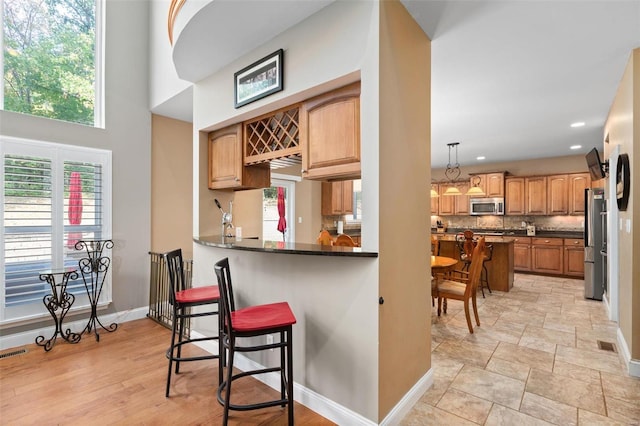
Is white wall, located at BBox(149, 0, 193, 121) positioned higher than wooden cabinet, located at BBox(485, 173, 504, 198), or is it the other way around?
white wall, located at BBox(149, 0, 193, 121)

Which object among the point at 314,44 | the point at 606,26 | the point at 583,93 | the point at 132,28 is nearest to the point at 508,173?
the point at 583,93

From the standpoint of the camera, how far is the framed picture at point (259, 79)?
92.4 inches

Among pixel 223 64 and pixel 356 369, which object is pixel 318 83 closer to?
pixel 223 64

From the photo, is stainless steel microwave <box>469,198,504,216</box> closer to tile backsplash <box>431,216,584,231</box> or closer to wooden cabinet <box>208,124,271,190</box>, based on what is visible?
tile backsplash <box>431,216,584,231</box>

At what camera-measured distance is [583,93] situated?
345cm

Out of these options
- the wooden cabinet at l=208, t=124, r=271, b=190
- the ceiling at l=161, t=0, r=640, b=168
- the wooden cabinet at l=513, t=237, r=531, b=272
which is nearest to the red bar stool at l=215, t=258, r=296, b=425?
the wooden cabinet at l=208, t=124, r=271, b=190

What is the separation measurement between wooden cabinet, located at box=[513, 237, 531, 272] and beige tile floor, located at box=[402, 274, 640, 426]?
2740 millimetres

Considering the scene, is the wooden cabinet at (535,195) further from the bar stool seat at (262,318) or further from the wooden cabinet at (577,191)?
the bar stool seat at (262,318)

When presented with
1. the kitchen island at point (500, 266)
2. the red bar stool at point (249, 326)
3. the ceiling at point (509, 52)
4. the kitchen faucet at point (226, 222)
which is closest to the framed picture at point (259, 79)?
the ceiling at point (509, 52)

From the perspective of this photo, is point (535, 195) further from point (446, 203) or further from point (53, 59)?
point (53, 59)

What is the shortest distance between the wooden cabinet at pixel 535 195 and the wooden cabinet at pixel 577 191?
46 centimetres

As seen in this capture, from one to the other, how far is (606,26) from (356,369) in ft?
10.1

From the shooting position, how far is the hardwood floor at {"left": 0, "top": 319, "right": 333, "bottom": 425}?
206cm

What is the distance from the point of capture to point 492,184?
24.8 ft
